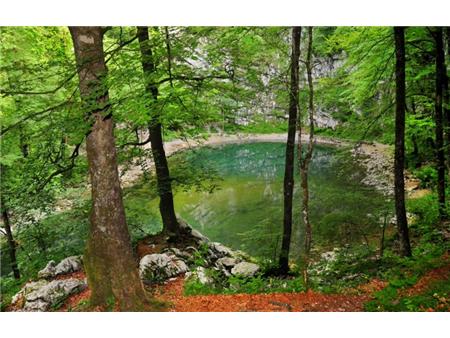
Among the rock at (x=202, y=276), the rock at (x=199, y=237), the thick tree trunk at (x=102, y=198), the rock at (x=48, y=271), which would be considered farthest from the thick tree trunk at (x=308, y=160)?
the rock at (x=48, y=271)

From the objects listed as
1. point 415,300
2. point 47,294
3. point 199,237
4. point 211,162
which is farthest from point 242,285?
point 47,294

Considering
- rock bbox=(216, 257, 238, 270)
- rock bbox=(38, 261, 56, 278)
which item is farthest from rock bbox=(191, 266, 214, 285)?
rock bbox=(38, 261, 56, 278)

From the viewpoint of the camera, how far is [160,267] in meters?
3.93

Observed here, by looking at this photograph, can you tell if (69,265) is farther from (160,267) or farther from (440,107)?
(440,107)

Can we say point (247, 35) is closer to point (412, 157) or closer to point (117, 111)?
point (117, 111)

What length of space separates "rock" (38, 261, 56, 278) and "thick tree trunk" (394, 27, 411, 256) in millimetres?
3491

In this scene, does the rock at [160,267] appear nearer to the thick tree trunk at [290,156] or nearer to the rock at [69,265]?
the rock at [69,265]

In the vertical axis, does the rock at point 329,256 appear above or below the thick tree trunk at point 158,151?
below

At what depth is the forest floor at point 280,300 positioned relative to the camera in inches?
135

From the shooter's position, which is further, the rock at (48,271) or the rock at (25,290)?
the rock at (48,271)

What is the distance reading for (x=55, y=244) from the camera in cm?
387

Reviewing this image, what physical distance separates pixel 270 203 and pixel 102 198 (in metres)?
2.37

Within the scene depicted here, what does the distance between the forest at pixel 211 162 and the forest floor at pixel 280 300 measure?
0.7 inches
